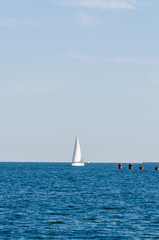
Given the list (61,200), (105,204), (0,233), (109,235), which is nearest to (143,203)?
(105,204)

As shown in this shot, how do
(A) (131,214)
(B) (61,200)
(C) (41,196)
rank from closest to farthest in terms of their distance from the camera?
(A) (131,214), (B) (61,200), (C) (41,196)

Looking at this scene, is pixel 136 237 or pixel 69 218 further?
pixel 69 218

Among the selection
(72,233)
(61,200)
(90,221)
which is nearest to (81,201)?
(61,200)

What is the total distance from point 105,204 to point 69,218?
12.3 metres

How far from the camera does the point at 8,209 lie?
49.5 metres

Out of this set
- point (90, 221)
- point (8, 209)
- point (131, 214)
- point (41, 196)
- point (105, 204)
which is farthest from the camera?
point (41, 196)

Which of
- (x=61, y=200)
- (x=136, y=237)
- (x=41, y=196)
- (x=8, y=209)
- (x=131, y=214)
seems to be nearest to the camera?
(x=136, y=237)

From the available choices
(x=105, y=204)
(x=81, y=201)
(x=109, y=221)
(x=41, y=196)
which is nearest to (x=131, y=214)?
(x=109, y=221)

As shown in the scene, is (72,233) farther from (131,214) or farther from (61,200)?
(61,200)

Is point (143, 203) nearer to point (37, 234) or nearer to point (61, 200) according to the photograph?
point (61, 200)

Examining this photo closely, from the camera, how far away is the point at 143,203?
56750 millimetres

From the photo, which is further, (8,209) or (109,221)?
(8,209)

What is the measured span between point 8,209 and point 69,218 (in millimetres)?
9330

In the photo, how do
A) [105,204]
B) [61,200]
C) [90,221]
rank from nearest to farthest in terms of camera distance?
1. [90,221]
2. [105,204]
3. [61,200]
